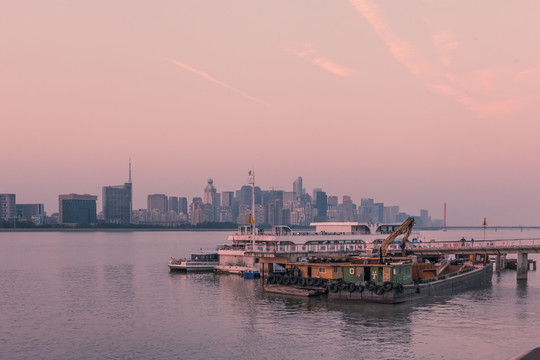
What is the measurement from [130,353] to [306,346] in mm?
13553

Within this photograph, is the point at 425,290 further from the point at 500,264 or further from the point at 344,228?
the point at 500,264

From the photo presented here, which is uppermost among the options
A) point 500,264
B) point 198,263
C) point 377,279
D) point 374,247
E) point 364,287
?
point 374,247

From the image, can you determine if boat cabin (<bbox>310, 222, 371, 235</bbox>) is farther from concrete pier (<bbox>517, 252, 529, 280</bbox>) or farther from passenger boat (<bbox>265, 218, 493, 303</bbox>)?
concrete pier (<bbox>517, 252, 529, 280</bbox>)

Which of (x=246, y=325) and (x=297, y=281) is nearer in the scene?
(x=246, y=325)

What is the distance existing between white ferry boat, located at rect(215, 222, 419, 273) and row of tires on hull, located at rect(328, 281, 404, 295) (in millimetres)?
24806

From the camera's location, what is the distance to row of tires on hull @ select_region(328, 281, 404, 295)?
65250 mm

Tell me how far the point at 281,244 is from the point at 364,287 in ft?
114

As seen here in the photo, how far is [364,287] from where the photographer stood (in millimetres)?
66375

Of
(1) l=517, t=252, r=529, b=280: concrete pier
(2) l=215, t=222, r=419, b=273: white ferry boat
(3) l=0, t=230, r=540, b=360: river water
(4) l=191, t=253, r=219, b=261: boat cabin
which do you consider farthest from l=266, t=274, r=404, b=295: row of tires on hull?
(1) l=517, t=252, r=529, b=280: concrete pier

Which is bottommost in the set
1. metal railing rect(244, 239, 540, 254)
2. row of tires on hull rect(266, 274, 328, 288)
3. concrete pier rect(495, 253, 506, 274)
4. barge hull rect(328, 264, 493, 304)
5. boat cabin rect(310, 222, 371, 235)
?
concrete pier rect(495, 253, 506, 274)

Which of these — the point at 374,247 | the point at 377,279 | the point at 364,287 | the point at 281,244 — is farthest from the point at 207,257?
the point at 364,287

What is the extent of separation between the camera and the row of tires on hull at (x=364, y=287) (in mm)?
65250

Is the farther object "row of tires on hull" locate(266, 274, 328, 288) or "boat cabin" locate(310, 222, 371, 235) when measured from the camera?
"boat cabin" locate(310, 222, 371, 235)

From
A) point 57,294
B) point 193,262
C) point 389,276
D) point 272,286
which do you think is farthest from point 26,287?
point 389,276
